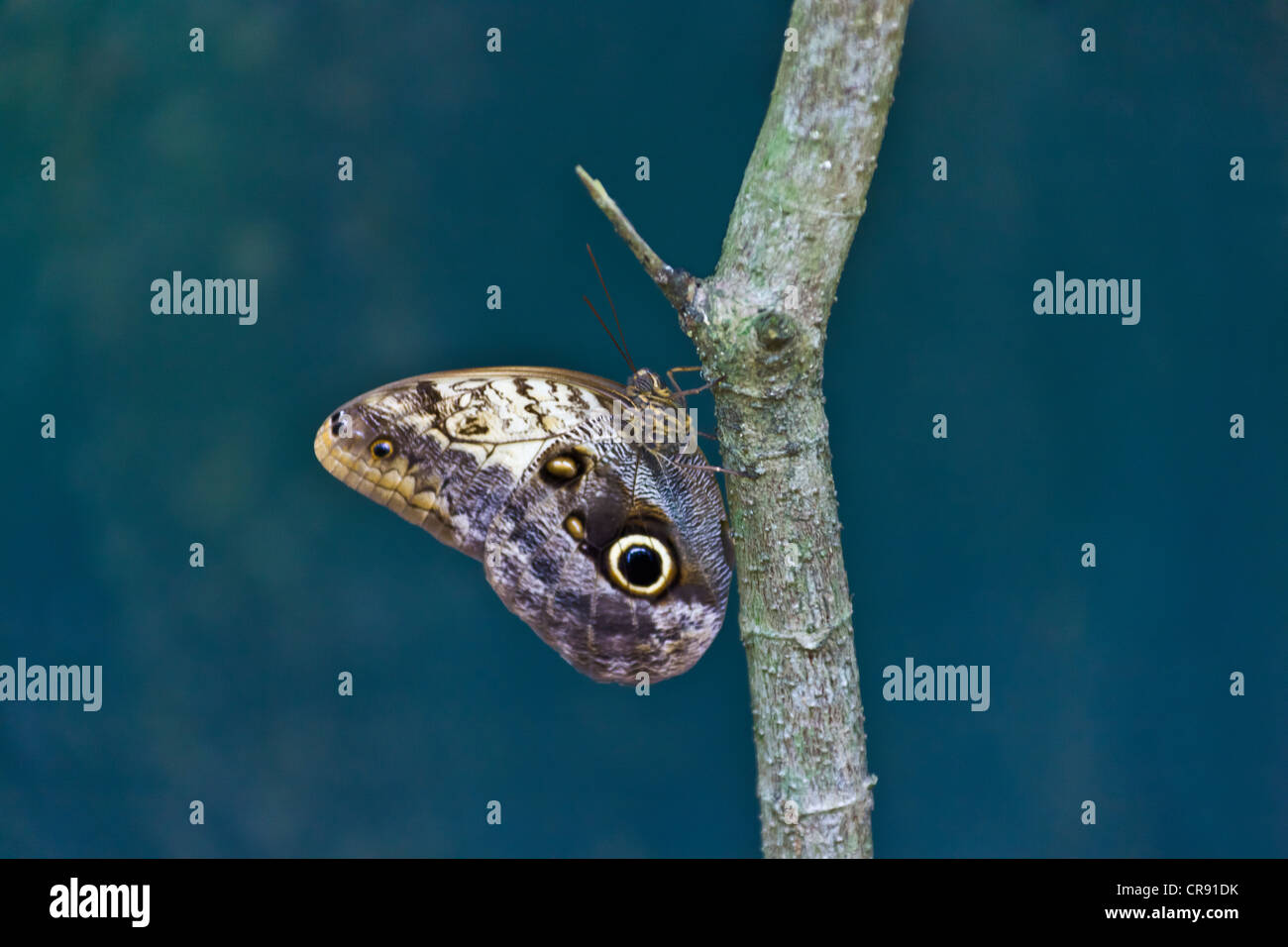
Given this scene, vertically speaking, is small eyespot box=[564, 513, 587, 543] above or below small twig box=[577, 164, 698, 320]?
below

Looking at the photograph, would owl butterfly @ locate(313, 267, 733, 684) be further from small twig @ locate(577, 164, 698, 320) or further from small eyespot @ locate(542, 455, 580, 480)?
small twig @ locate(577, 164, 698, 320)

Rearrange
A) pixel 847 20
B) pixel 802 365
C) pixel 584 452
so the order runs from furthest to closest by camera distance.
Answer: pixel 584 452 < pixel 802 365 < pixel 847 20

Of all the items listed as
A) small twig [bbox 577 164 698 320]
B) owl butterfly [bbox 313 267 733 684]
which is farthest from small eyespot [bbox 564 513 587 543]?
small twig [bbox 577 164 698 320]

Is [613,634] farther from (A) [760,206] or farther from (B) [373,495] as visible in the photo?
(A) [760,206]

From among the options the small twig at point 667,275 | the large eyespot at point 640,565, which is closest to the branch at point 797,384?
the small twig at point 667,275

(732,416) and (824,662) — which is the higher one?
(732,416)

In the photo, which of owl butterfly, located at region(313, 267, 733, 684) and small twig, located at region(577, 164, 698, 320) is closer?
small twig, located at region(577, 164, 698, 320)

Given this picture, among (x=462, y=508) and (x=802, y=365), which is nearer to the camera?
(x=802, y=365)

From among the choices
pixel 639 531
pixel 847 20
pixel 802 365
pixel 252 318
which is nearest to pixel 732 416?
pixel 802 365

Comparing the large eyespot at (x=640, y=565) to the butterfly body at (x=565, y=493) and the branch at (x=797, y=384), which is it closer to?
the butterfly body at (x=565, y=493)
